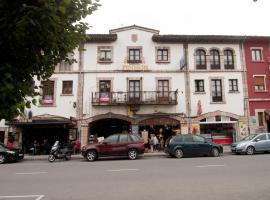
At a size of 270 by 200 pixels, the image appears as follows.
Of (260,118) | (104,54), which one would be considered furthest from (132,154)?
(260,118)

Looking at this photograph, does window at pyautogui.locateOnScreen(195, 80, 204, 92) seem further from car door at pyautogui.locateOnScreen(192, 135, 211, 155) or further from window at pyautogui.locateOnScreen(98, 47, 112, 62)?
car door at pyautogui.locateOnScreen(192, 135, 211, 155)

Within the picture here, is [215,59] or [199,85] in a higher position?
[215,59]

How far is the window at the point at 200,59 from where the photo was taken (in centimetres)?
2547

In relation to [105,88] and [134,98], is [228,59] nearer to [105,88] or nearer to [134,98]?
[134,98]

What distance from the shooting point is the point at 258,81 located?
2566 centimetres

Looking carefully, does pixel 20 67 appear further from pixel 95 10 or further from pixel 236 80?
pixel 236 80

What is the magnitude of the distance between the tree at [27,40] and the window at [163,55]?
2039cm

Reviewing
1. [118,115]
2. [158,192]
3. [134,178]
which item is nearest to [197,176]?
[134,178]

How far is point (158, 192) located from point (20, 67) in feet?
15.7

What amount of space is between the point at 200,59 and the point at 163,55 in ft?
11.2

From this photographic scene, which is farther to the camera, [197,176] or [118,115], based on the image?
[118,115]

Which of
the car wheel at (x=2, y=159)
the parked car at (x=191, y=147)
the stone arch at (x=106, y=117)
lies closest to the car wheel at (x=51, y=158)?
the car wheel at (x=2, y=159)

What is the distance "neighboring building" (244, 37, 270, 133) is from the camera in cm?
2495

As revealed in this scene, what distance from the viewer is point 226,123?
24.9 metres
